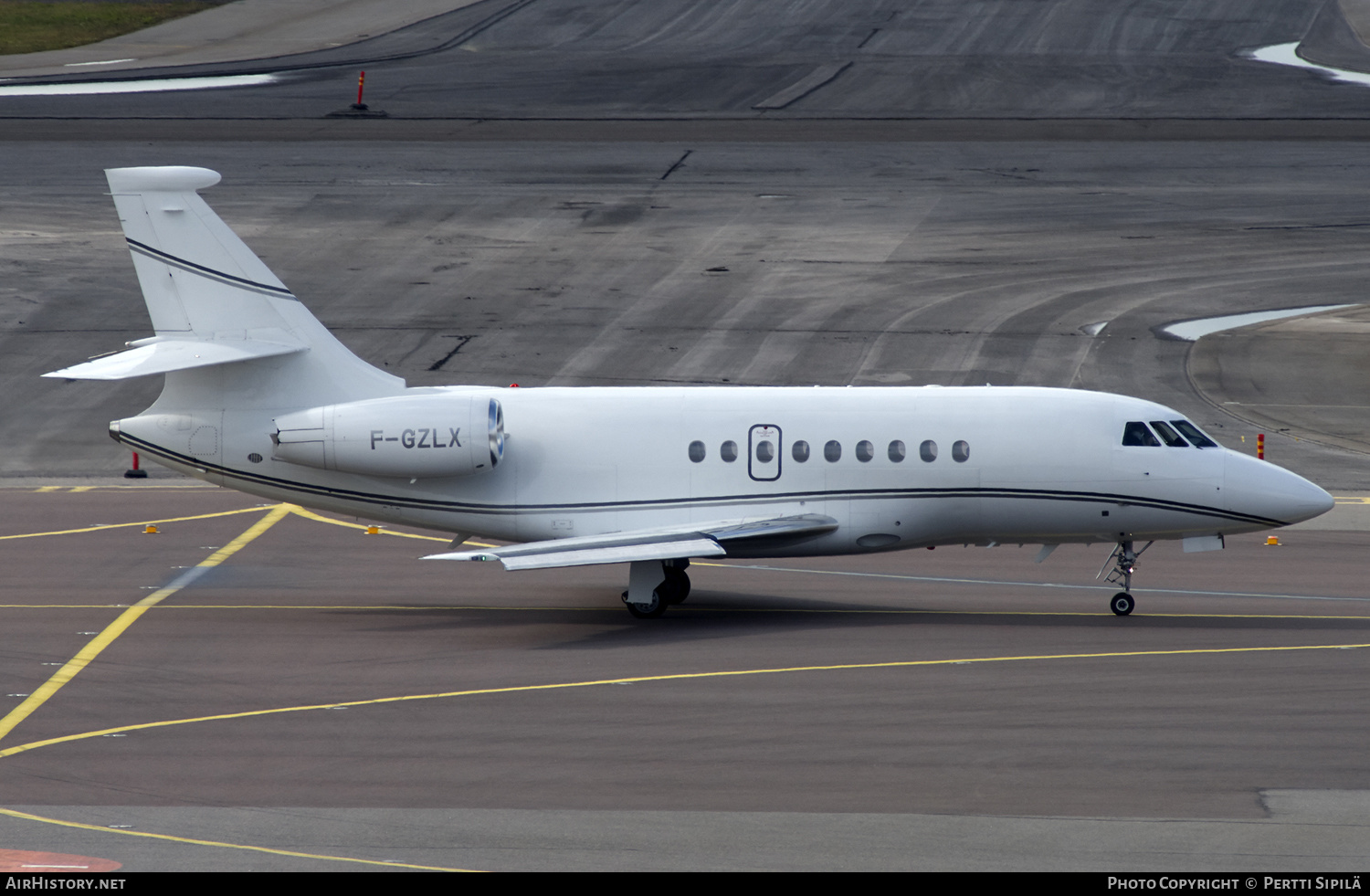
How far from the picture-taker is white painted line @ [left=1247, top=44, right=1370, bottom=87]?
259ft

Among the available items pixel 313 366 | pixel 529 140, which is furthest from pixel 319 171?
pixel 313 366

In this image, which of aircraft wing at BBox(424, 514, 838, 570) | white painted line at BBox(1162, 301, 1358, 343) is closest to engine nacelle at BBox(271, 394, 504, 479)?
aircraft wing at BBox(424, 514, 838, 570)

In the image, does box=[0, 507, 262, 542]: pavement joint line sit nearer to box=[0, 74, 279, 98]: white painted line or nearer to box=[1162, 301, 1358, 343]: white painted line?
box=[1162, 301, 1358, 343]: white painted line

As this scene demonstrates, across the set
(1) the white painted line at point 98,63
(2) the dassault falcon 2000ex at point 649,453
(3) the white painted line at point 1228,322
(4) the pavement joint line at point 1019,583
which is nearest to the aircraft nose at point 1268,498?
(2) the dassault falcon 2000ex at point 649,453

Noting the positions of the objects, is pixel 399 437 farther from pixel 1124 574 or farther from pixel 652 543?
pixel 1124 574

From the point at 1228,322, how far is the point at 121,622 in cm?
3548

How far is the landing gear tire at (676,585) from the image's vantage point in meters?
29.3

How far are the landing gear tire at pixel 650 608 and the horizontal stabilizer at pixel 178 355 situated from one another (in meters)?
7.10

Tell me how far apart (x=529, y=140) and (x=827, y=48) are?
2204 centimetres

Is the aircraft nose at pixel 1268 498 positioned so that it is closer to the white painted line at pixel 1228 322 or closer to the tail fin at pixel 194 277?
the tail fin at pixel 194 277

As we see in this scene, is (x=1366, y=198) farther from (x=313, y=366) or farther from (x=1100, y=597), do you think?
(x=313, y=366)

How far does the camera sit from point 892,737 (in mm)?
21828

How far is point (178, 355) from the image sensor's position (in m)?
28.3

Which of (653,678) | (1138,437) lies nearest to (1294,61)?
(1138,437)
